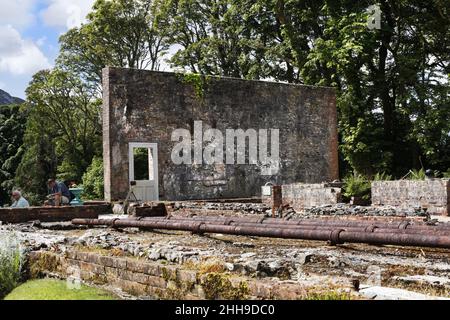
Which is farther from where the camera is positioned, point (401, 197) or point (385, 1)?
point (385, 1)

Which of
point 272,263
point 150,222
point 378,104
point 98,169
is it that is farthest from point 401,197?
point 98,169

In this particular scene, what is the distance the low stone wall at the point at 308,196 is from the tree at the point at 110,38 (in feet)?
62.8

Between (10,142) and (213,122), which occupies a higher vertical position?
(10,142)

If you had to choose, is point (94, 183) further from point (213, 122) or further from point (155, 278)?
point (155, 278)

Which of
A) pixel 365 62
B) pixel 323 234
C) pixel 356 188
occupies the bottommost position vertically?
pixel 323 234

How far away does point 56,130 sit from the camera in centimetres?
3400

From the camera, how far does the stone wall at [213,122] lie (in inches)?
731

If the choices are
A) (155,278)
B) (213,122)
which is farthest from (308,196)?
(155,278)

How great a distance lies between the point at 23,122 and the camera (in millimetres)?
39031

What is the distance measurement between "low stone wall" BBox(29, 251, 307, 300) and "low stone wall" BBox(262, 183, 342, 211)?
9.41 m

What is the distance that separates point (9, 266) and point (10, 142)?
34.2 meters

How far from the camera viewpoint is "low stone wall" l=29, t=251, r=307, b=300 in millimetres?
4504
